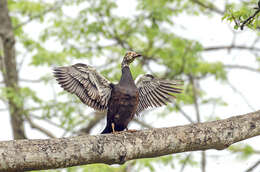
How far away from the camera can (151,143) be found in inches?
129

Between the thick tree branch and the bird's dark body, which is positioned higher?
the thick tree branch

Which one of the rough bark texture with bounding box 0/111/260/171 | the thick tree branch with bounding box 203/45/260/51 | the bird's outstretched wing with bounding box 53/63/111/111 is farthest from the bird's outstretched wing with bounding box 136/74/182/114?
the thick tree branch with bounding box 203/45/260/51

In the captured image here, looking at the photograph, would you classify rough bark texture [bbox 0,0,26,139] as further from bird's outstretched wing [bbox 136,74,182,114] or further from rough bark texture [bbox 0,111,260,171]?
rough bark texture [bbox 0,111,260,171]

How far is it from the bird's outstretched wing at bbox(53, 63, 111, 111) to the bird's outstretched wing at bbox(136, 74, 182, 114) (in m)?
0.53

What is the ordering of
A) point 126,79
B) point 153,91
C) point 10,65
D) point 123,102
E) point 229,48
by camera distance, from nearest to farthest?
point 123,102
point 126,79
point 153,91
point 10,65
point 229,48

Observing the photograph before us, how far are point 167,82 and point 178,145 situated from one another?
1.74 metres

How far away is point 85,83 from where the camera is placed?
14.7 feet

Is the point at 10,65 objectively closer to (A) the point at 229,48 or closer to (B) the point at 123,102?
(B) the point at 123,102

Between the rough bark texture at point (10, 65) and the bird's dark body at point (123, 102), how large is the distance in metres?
2.91

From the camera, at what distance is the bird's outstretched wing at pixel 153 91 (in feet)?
16.0

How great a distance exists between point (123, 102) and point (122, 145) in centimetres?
114

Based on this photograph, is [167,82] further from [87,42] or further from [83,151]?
[87,42]

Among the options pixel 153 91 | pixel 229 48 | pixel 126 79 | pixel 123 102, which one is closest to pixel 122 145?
pixel 123 102

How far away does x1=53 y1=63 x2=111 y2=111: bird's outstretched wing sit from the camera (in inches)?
175
